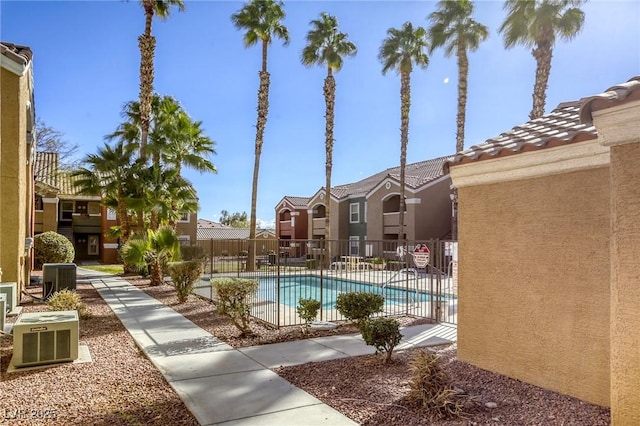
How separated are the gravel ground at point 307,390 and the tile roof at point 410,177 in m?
25.5

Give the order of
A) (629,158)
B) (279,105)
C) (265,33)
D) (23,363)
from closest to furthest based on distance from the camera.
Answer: (629,158)
(23,363)
(265,33)
(279,105)

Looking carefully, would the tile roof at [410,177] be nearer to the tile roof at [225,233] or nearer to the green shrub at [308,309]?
the tile roof at [225,233]

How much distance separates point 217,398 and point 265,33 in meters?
24.0

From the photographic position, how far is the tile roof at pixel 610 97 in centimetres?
393

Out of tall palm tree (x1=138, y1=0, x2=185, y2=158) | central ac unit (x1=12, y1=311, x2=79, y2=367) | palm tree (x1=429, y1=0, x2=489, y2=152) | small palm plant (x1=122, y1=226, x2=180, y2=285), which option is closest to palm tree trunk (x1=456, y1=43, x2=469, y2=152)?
palm tree (x1=429, y1=0, x2=489, y2=152)

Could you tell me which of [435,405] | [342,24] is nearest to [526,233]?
[435,405]

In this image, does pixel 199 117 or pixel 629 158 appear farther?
pixel 199 117

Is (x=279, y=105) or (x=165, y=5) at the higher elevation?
(x=165, y=5)

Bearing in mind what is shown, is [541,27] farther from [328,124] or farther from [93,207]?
[93,207]

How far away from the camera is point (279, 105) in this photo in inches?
1082

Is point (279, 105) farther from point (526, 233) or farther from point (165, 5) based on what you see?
point (526, 233)

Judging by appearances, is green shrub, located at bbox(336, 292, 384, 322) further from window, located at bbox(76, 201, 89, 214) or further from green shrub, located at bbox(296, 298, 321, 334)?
window, located at bbox(76, 201, 89, 214)

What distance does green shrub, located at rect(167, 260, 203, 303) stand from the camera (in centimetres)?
1332

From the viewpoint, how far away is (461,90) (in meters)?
26.4
